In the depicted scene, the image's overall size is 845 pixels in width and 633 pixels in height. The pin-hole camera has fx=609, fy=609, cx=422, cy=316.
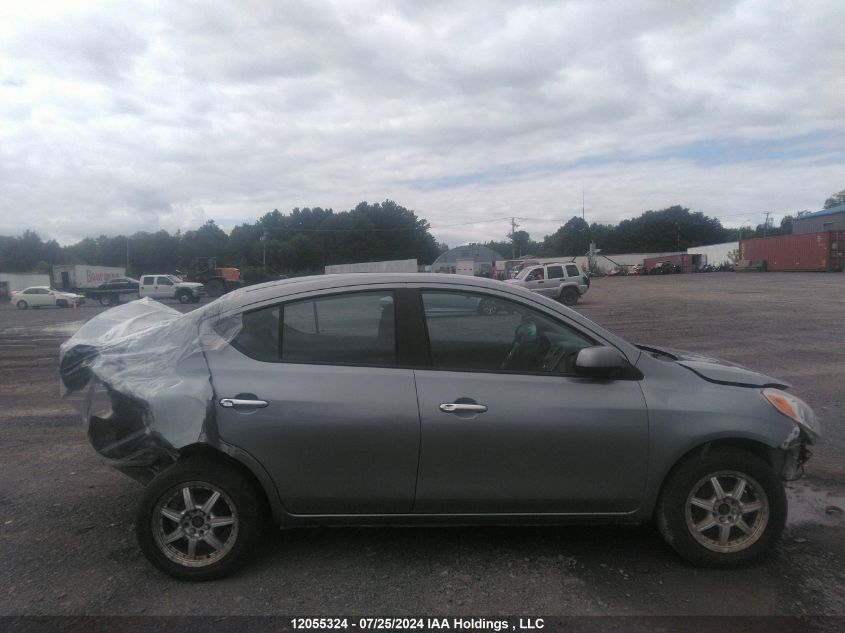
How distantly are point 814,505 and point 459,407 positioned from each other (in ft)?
9.20

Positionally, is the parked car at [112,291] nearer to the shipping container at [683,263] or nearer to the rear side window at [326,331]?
the rear side window at [326,331]

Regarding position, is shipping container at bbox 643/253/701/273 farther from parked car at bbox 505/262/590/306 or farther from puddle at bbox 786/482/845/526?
puddle at bbox 786/482/845/526

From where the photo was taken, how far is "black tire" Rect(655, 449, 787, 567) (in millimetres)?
3275

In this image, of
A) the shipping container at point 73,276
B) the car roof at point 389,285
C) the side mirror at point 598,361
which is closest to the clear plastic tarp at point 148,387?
the car roof at point 389,285

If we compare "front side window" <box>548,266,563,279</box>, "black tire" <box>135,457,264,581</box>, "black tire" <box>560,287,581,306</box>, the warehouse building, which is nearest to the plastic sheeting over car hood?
"black tire" <box>135,457,264,581</box>

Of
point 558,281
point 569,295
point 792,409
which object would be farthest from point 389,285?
point 569,295

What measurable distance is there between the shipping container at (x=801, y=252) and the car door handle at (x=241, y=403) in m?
57.8

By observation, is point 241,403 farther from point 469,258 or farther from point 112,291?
point 469,258

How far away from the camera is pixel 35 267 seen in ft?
285

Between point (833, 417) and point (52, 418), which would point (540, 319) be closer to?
point (833, 417)

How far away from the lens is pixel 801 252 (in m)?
53.3

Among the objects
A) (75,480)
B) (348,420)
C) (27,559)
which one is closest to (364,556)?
(348,420)

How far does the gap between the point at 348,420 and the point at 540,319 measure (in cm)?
123

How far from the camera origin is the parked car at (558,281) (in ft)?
90.4
